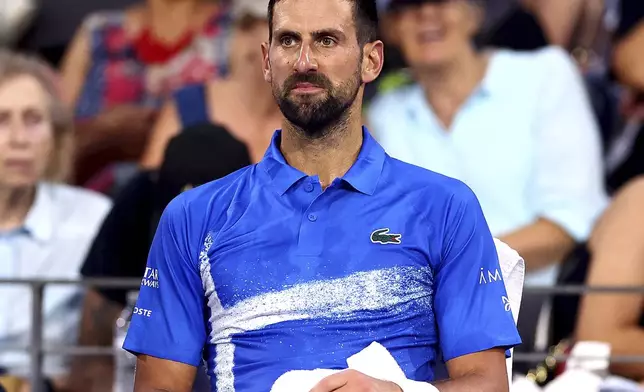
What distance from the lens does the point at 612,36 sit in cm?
487

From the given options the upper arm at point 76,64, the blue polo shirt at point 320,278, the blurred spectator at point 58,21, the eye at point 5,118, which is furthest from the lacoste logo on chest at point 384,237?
the blurred spectator at point 58,21

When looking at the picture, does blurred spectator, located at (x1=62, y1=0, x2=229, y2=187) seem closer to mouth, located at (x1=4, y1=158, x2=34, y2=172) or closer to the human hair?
the human hair

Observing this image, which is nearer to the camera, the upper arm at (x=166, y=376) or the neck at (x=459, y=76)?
the upper arm at (x=166, y=376)

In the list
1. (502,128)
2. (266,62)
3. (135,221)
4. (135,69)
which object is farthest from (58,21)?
(266,62)

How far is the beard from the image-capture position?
2268 mm

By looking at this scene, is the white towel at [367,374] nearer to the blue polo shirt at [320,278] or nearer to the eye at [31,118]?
the blue polo shirt at [320,278]

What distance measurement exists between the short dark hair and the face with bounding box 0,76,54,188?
227cm

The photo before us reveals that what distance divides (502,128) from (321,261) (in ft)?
7.78

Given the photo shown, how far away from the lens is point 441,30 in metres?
4.61

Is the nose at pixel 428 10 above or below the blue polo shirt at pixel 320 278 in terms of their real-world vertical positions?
above

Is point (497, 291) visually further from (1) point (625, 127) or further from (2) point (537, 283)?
(1) point (625, 127)

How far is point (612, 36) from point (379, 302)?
2.90 meters

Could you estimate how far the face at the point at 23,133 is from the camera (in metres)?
4.43

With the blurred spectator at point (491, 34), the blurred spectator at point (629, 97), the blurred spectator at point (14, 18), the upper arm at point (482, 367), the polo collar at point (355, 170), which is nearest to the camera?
the upper arm at point (482, 367)
